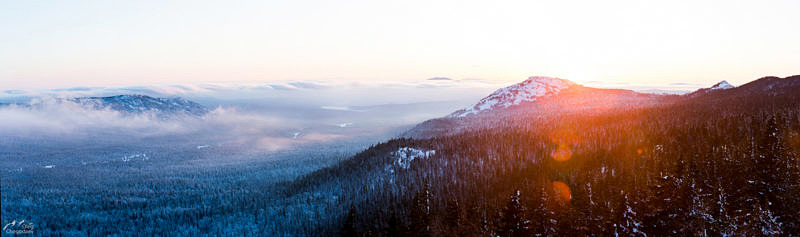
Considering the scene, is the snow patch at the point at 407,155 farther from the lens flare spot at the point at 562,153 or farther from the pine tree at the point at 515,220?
the pine tree at the point at 515,220

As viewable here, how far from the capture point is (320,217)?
120 metres

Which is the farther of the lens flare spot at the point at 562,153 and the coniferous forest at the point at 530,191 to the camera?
the lens flare spot at the point at 562,153

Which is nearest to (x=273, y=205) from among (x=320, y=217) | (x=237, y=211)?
(x=237, y=211)

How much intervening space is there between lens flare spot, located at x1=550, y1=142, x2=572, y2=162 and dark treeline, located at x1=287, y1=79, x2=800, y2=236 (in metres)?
0.35

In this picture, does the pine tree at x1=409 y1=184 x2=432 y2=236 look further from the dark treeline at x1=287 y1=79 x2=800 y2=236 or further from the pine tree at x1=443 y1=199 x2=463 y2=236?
the pine tree at x1=443 y1=199 x2=463 y2=236

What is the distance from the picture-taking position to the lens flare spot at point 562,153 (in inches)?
5011

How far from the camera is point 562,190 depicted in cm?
10188

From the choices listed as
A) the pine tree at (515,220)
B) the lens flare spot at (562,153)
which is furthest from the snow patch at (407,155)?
the pine tree at (515,220)

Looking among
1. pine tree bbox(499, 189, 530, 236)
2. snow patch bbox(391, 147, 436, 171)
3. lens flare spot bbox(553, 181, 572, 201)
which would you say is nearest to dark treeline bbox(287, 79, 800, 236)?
pine tree bbox(499, 189, 530, 236)

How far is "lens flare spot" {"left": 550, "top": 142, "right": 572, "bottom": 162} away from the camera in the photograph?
127 m

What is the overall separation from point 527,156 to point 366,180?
5754 cm

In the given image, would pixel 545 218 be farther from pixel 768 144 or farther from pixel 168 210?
pixel 168 210

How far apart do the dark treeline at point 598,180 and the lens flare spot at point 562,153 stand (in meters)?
0.35

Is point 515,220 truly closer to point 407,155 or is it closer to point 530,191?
point 530,191
